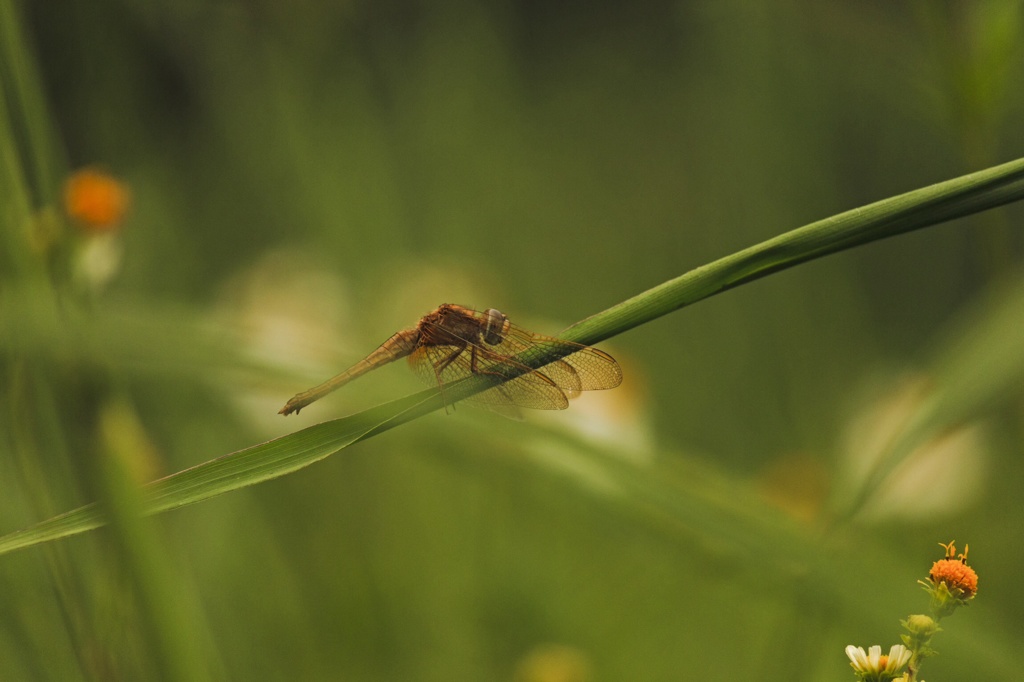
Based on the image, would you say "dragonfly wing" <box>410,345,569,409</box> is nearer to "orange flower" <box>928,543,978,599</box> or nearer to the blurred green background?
the blurred green background

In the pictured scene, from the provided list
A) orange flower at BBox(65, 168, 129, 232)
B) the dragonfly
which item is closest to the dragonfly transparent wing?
the dragonfly

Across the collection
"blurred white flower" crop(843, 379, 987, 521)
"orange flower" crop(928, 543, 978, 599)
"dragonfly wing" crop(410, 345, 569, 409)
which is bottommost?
"orange flower" crop(928, 543, 978, 599)

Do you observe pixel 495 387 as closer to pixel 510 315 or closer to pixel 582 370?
pixel 582 370

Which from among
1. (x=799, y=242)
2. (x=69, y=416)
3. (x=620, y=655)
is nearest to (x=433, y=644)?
(x=620, y=655)

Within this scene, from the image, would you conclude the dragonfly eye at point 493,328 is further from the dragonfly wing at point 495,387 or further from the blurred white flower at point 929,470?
the blurred white flower at point 929,470

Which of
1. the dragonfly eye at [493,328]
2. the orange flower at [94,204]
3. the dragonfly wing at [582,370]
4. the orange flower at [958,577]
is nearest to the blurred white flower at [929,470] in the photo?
the dragonfly wing at [582,370]
